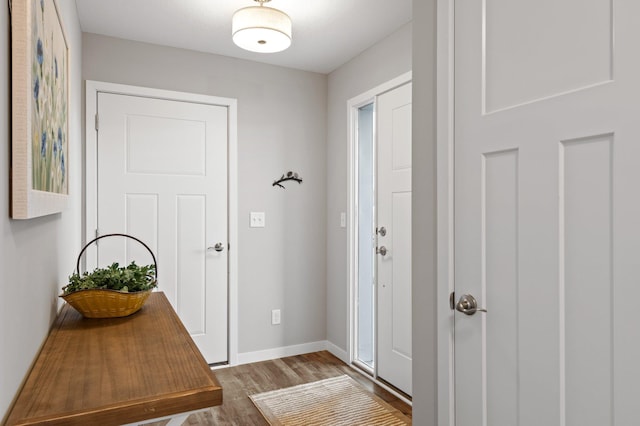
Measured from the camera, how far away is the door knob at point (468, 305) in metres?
1.32

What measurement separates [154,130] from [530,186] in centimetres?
267

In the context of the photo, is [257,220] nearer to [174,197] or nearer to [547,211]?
[174,197]

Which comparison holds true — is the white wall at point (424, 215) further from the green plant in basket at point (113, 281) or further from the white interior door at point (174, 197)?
the white interior door at point (174, 197)

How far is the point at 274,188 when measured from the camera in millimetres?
3479

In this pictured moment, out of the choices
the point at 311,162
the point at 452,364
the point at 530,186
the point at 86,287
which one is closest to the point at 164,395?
the point at 86,287

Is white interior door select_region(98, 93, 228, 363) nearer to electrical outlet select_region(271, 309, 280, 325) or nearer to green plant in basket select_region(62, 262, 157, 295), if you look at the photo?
electrical outlet select_region(271, 309, 280, 325)

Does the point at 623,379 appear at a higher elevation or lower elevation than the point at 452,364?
higher

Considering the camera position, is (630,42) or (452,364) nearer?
(630,42)

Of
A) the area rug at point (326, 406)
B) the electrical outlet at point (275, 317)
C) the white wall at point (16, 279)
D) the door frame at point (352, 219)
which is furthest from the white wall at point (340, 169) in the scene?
the white wall at point (16, 279)

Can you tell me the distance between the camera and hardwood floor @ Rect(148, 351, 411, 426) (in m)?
2.49

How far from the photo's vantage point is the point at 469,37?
134cm

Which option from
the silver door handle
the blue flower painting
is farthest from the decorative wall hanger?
the blue flower painting

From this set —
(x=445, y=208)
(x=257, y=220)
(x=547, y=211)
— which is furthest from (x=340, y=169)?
(x=547, y=211)

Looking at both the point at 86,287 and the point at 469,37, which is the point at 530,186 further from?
the point at 86,287
